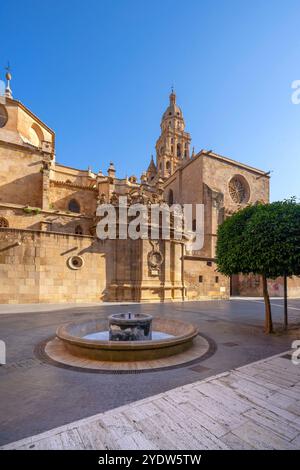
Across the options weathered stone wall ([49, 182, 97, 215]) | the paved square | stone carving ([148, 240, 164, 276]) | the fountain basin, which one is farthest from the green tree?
weathered stone wall ([49, 182, 97, 215])

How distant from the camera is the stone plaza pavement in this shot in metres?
2.55

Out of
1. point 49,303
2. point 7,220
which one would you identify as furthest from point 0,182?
point 49,303

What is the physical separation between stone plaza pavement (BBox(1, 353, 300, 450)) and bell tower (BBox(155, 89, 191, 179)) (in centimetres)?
5577

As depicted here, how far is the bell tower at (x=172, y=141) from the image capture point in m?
57.4

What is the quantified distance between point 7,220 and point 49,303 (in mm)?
8632

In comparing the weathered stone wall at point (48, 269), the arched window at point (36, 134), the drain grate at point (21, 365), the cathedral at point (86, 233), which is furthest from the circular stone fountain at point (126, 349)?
the arched window at point (36, 134)

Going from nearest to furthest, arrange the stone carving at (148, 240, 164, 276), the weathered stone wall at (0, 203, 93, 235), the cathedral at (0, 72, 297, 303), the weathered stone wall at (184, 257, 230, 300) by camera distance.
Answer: the cathedral at (0, 72, 297, 303)
the stone carving at (148, 240, 164, 276)
the weathered stone wall at (0, 203, 93, 235)
the weathered stone wall at (184, 257, 230, 300)

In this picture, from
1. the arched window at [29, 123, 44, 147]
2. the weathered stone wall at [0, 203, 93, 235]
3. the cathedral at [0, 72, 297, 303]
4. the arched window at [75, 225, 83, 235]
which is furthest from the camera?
the arched window at [29, 123, 44, 147]

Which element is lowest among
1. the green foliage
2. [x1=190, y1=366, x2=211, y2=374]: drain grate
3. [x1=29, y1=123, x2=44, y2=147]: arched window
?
[x1=190, y1=366, x2=211, y2=374]: drain grate

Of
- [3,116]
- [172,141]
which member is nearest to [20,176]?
[3,116]

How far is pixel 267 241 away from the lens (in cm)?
738

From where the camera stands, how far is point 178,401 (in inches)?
135

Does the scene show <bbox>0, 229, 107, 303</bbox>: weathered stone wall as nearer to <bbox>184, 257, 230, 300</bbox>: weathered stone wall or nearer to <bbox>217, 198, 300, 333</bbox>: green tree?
<bbox>184, 257, 230, 300</bbox>: weathered stone wall

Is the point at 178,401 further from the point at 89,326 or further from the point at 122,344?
the point at 89,326
